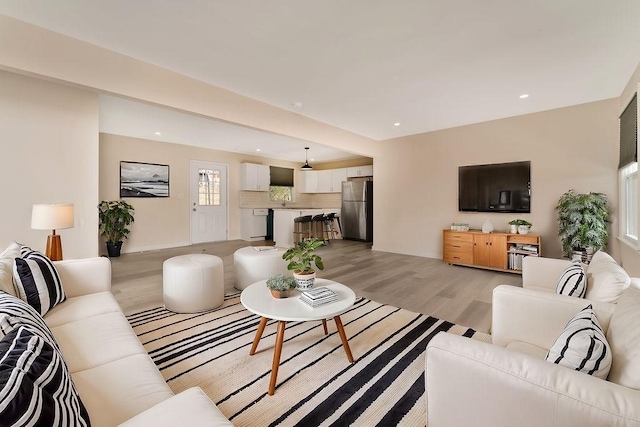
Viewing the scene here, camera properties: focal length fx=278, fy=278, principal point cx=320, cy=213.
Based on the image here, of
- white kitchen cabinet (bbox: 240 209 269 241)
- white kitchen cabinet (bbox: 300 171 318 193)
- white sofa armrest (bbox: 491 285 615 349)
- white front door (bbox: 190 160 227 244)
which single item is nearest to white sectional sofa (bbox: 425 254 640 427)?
white sofa armrest (bbox: 491 285 615 349)

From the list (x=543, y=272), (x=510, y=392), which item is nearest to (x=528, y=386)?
(x=510, y=392)

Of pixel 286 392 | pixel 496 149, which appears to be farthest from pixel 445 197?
pixel 286 392

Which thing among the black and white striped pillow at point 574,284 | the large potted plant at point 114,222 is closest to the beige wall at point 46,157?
the large potted plant at point 114,222

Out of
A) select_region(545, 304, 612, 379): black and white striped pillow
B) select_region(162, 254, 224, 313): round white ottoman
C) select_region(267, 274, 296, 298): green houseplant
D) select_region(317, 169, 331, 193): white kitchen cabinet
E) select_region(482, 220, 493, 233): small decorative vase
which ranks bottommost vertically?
select_region(162, 254, 224, 313): round white ottoman

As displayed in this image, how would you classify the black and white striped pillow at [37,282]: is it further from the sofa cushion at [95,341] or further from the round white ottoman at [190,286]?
the round white ottoman at [190,286]

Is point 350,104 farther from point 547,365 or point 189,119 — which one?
point 547,365

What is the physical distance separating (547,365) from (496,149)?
4.67 m

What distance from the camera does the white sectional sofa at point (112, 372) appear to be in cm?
85

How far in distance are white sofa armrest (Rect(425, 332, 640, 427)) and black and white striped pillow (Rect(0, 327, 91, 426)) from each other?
112cm

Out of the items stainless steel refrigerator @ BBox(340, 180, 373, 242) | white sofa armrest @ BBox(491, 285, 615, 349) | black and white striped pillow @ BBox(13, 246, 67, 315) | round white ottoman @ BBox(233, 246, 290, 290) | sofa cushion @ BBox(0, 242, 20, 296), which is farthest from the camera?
stainless steel refrigerator @ BBox(340, 180, 373, 242)

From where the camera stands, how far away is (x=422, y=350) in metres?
2.11

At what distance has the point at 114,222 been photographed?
5.31 m

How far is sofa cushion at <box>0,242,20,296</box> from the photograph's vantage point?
1540 mm

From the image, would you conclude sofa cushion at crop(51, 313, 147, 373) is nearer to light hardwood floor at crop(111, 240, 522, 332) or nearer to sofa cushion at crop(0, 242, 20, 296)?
sofa cushion at crop(0, 242, 20, 296)
